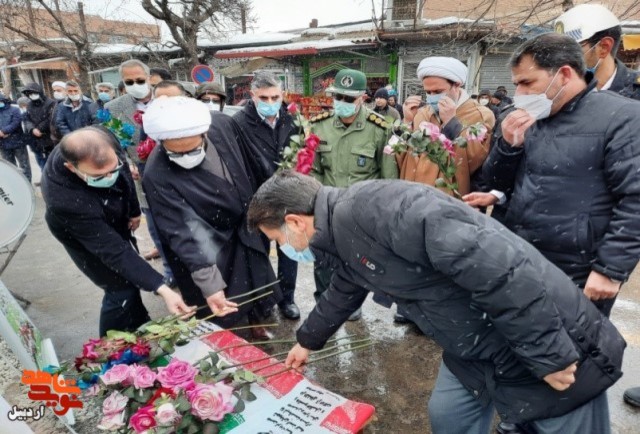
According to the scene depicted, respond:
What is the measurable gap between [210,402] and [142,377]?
322 mm

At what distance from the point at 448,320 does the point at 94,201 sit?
1.97m

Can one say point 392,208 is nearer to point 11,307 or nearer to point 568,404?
point 568,404

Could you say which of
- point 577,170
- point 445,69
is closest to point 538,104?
point 577,170

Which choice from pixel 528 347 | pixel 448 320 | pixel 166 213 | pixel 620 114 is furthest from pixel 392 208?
pixel 166 213

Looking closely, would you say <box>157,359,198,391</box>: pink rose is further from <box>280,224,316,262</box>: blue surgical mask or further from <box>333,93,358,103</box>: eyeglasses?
<box>333,93,358,103</box>: eyeglasses

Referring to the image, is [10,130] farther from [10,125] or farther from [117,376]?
[117,376]

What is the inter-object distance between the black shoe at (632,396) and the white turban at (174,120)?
292 centimetres

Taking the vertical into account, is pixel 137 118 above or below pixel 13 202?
above

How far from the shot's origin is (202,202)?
8.27 feet

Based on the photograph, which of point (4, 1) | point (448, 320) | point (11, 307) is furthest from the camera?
point (4, 1)

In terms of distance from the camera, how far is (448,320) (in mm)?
1420

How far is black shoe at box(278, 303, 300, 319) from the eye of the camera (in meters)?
3.58

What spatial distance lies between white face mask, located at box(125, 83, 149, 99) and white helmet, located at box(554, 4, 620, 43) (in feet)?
12.3

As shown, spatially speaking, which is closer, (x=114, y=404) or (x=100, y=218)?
(x=114, y=404)
